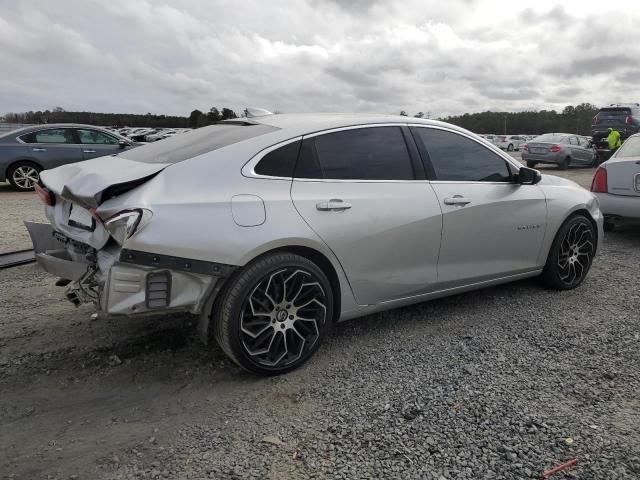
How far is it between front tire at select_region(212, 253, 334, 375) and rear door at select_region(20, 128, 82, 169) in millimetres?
9855

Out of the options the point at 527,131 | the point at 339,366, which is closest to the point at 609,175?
the point at 339,366

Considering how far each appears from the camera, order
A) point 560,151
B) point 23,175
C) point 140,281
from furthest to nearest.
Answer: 1. point 560,151
2. point 23,175
3. point 140,281

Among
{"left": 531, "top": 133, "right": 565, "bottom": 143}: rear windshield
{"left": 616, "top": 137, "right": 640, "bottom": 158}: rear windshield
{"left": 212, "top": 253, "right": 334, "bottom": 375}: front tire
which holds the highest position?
{"left": 531, "top": 133, "right": 565, "bottom": 143}: rear windshield

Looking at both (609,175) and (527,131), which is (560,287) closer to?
(609,175)

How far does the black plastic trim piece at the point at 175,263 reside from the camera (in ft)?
8.49

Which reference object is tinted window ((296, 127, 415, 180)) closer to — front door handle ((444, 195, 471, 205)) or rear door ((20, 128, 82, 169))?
front door handle ((444, 195, 471, 205))

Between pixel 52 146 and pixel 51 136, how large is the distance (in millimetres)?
234

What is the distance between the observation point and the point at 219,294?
9.44 feet

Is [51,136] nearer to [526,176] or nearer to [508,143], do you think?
[526,176]

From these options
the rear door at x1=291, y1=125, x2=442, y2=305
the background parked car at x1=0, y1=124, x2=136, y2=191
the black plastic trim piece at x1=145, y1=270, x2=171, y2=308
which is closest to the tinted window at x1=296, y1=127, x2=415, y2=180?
the rear door at x1=291, y1=125, x2=442, y2=305

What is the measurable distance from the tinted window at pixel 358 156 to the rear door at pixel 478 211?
228 mm

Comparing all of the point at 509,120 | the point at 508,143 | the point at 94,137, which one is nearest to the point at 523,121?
the point at 509,120

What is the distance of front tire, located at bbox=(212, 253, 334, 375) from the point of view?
285 centimetres

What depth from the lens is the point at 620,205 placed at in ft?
21.3
